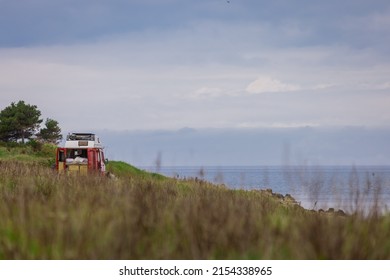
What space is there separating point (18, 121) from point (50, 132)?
417 centimetres

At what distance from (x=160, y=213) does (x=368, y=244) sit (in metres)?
2.58

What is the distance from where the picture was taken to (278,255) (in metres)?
6.46

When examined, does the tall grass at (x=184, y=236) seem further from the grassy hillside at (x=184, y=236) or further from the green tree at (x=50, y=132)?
the green tree at (x=50, y=132)

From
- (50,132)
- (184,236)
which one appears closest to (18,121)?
(50,132)

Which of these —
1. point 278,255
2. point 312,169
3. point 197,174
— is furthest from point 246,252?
point 197,174

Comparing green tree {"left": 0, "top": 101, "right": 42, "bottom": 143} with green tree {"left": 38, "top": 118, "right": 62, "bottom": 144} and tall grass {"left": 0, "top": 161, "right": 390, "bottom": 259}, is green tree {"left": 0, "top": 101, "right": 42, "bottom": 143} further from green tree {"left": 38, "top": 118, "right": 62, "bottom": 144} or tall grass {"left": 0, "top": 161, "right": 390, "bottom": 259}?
tall grass {"left": 0, "top": 161, "right": 390, "bottom": 259}

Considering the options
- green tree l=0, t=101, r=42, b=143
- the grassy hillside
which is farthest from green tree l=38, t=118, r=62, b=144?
the grassy hillside

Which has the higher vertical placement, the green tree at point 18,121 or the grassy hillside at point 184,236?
the green tree at point 18,121

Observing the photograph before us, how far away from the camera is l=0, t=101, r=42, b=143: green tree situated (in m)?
64.1

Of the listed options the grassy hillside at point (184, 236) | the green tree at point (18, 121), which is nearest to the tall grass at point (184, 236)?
the grassy hillside at point (184, 236)

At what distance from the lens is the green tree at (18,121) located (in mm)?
64125

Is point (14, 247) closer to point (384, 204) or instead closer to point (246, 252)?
point (246, 252)

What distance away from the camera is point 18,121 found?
6450cm

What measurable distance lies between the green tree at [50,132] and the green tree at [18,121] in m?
0.99
